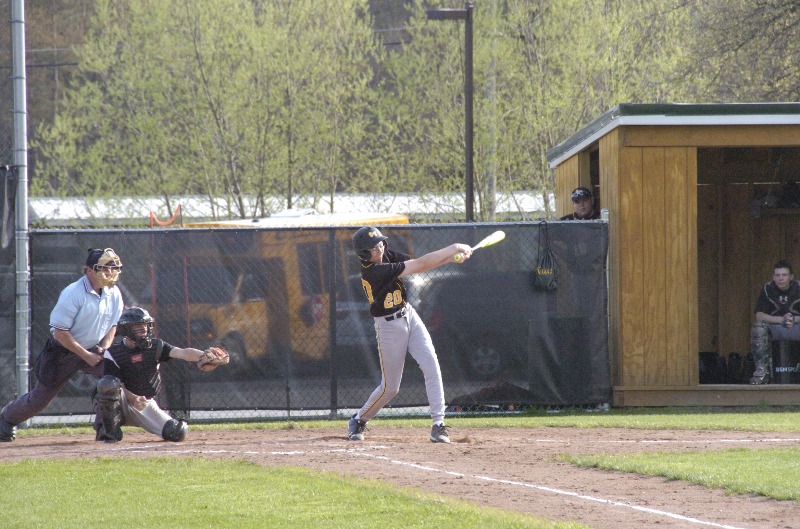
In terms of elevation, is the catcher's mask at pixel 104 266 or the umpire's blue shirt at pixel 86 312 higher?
the catcher's mask at pixel 104 266

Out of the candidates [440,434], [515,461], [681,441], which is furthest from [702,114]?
[515,461]

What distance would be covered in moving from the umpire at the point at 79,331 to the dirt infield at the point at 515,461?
49 cm

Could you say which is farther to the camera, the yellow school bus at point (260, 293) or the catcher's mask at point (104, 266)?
the yellow school bus at point (260, 293)

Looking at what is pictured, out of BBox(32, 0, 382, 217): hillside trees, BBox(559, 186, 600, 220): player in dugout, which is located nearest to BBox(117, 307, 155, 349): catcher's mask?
BBox(559, 186, 600, 220): player in dugout

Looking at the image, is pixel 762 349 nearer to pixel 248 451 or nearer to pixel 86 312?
Result: pixel 248 451

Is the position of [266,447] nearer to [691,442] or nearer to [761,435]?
[691,442]

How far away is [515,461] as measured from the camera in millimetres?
8055

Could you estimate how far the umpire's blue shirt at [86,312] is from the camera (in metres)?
9.29

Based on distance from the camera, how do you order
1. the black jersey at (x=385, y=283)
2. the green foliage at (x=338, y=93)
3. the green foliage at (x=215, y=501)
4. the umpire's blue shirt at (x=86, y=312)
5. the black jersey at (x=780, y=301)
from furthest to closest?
the green foliage at (x=338, y=93), the black jersey at (x=780, y=301), the umpire's blue shirt at (x=86, y=312), the black jersey at (x=385, y=283), the green foliage at (x=215, y=501)

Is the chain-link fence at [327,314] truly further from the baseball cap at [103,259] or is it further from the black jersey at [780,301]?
the black jersey at [780,301]

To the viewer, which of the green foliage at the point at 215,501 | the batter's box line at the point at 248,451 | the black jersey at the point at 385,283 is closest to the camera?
the green foliage at the point at 215,501

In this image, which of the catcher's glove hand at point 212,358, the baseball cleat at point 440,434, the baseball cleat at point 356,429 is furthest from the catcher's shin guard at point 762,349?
the catcher's glove hand at point 212,358

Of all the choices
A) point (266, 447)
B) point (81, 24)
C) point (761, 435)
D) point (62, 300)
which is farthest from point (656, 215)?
point (81, 24)

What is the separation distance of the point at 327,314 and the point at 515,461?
3.95 metres
